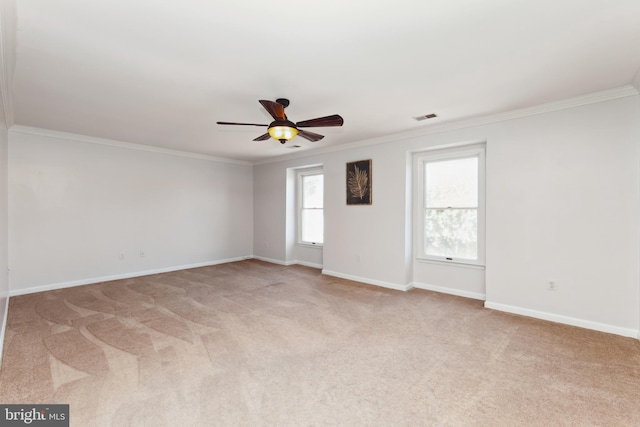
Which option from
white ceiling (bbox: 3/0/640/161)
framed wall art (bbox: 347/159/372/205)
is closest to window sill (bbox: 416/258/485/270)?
framed wall art (bbox: 347/159/372/205)

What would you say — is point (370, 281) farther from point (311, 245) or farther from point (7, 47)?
point (7, 47)

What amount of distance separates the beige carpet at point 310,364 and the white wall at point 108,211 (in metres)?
0.92

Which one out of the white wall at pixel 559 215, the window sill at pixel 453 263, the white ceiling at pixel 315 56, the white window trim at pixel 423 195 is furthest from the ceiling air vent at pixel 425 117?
the window sill at pixel 453 263

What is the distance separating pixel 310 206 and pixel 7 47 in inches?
209

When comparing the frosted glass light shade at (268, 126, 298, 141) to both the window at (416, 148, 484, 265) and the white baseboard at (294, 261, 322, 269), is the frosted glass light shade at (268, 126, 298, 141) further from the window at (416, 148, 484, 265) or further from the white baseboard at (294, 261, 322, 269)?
the white baseboard at (294, 261, 322, 269)

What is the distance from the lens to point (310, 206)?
6.99m

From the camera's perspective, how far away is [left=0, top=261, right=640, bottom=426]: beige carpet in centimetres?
198

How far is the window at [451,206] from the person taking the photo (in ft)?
14.6

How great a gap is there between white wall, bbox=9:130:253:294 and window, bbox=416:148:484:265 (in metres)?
4.62

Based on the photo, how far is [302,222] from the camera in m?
7.17

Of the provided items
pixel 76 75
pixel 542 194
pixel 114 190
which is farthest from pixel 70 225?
pixel 542 194

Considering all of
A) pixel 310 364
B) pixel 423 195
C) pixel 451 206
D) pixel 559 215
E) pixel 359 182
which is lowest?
pixel 310 364

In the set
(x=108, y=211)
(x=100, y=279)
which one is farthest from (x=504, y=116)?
(x=100, y=279)

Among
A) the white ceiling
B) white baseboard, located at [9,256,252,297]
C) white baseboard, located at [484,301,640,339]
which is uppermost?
the white ceiling
